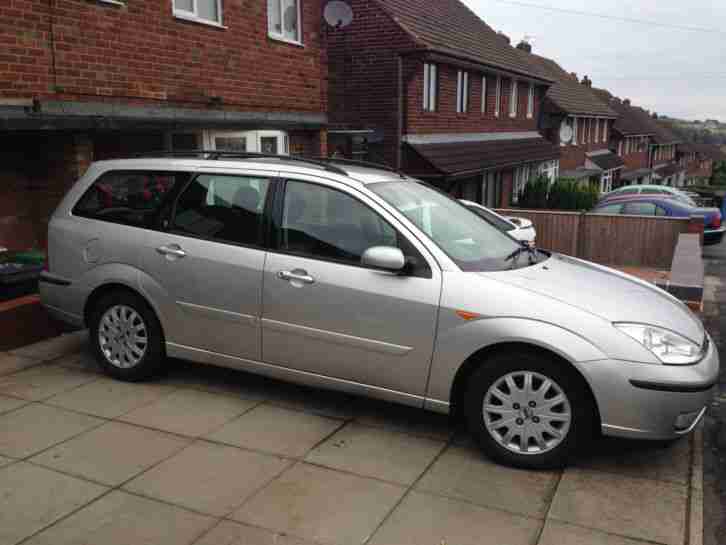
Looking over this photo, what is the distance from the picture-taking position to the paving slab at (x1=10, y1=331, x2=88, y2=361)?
6.17 meters

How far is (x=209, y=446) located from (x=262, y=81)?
7.10 metres

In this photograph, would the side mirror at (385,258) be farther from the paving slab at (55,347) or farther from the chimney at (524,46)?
the chimney at (524,46)

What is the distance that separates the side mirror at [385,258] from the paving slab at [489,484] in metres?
1.27

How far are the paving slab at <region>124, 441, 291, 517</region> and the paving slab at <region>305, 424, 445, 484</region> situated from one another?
312 mm

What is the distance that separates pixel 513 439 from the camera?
4.15m

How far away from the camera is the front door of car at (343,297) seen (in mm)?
4301

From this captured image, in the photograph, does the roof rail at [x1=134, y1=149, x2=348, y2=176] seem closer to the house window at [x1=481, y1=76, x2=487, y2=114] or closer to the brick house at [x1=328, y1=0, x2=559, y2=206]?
the brick house at [x1=328, y1=0, x2=559, y2=206]

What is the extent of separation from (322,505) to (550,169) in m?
29.1

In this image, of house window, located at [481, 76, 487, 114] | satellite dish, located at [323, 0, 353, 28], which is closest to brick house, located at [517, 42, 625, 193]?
house window, located at [481, 76, 487, 114]

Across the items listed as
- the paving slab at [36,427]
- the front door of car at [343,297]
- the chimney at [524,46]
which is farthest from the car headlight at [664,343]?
the chimney at [524,46]

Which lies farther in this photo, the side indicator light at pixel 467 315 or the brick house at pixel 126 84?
the brick house at pixel 126 84

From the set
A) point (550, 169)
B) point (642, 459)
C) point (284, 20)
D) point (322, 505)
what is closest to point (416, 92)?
point (284, 20)

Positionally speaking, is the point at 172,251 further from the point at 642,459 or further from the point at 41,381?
the point at 642,459

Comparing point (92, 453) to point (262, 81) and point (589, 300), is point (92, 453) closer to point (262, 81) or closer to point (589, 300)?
point (589, 300)
